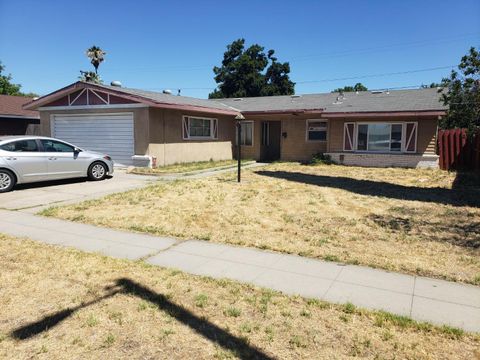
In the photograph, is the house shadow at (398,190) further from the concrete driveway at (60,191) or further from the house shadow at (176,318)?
the house shadow at (176,318)

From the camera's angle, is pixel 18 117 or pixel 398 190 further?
pixel 18 117

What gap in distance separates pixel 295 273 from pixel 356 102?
1753 cm

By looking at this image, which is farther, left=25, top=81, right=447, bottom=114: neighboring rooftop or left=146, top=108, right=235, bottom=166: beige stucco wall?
left=25, top=81, right=447, bottom=114: neighboring rooftop

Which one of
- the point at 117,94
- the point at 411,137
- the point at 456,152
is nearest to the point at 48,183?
the point at 117,94

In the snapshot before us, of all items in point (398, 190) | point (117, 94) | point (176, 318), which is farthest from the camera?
point (117, 94)

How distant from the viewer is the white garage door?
653 inches

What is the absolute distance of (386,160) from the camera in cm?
1841

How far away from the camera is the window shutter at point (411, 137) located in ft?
59.0

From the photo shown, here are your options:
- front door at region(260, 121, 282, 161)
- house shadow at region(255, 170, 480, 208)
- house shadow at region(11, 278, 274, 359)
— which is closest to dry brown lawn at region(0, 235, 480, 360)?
house shadow at region(11, 278, 274, 359)

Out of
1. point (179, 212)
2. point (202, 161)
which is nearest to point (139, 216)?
point (179, 212)

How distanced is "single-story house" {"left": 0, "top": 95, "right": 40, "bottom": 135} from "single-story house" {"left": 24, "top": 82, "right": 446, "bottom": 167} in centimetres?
514

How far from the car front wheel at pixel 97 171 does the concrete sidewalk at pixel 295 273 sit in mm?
5802

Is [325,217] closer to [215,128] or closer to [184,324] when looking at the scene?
[184,324]

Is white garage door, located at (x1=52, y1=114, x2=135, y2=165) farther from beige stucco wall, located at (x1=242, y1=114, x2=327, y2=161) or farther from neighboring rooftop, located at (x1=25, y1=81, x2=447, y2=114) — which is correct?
beige stucco wall, located at (x1=242, y1=114, x2=327, y2=161)
